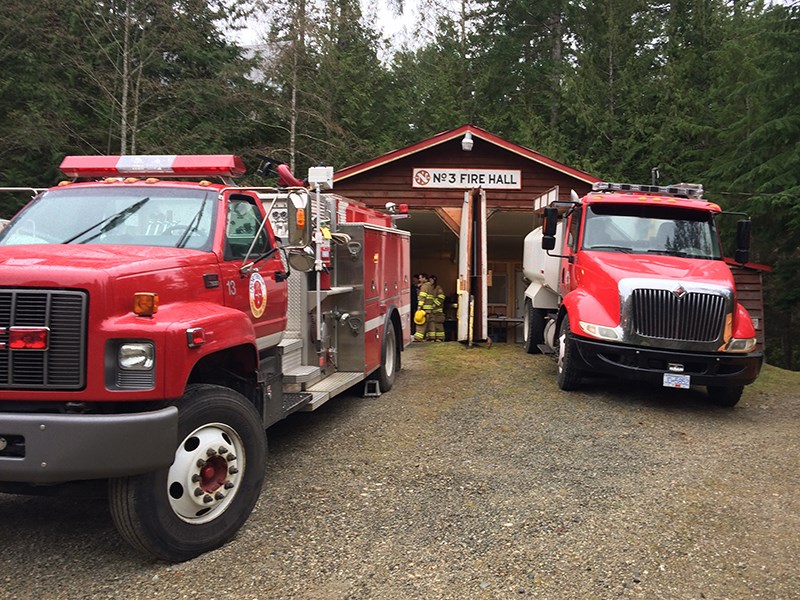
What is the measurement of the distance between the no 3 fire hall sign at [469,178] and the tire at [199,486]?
10659mm

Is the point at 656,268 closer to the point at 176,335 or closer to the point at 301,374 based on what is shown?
the point at 301,374

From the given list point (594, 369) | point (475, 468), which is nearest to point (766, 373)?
point (594, 369)

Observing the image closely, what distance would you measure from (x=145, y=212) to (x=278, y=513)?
2.26 m

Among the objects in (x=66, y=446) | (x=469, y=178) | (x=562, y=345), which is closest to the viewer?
(x=66, y=446)

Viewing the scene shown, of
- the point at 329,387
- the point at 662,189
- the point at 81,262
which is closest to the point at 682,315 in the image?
the point at 662,189

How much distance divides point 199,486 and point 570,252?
668 cm

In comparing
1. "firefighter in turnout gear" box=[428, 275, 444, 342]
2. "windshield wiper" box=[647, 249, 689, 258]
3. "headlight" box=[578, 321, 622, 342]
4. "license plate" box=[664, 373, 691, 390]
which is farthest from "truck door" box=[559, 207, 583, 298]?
"firefighter in turnout gear" box=[428, 275, 444, 342]

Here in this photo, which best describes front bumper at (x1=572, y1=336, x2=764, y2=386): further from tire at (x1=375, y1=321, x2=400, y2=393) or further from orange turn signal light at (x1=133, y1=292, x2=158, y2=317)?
orange turn signal light at (x1=133, y1=292, x2=158, y2=317)

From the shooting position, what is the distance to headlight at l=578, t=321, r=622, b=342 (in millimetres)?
7246

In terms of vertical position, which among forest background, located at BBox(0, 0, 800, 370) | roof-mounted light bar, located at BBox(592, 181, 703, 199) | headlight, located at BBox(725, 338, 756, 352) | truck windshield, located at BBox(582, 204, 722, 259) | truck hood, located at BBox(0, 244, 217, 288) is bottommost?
headlight, located at BBox(725, 338, 756, 352)

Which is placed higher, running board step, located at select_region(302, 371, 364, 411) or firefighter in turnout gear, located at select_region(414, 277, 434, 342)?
firefighter in turnout gear, located at select_region(414, 277, 434, 342)

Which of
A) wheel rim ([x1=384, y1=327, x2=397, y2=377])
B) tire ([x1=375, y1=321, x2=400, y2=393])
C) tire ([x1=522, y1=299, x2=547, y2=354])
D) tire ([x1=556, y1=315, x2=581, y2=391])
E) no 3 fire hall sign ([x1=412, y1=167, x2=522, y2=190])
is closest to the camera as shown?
tire ([x1=556, y1=315, x2=581, y2=391])

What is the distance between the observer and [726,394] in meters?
7.55

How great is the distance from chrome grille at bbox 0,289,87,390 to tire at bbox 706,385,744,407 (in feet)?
22.8
